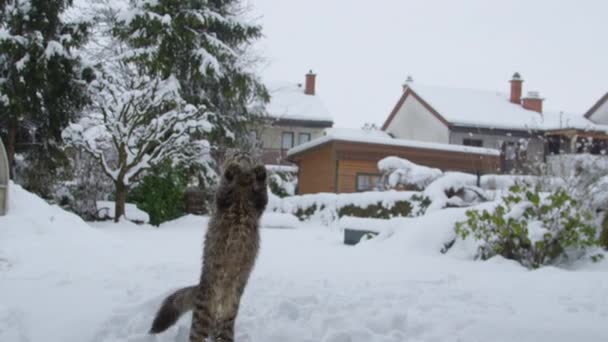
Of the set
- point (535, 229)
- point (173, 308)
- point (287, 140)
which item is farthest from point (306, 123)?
point (173, 308)

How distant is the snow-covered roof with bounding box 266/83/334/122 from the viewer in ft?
99.5

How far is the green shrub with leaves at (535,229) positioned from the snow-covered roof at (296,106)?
2181 cm

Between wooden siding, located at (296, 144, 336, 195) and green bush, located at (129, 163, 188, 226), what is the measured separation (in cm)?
759

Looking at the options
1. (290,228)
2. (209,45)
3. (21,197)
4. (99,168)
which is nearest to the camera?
(21,197)

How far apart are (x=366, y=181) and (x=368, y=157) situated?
1159 mm

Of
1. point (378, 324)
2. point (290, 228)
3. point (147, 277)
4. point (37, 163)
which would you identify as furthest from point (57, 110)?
point (378, 324)

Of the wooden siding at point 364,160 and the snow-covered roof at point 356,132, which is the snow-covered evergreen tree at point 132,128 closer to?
the wooden siding at point 364,160

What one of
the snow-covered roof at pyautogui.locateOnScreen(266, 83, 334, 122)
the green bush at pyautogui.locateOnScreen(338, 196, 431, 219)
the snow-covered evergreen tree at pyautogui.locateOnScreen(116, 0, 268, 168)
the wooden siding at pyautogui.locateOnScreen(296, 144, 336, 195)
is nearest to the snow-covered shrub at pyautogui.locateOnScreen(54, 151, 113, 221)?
the snow-covered evergreen tree at pyautogui.locateOnScreen(116, 0, 268, 168)

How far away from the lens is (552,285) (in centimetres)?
504

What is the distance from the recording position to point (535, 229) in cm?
674

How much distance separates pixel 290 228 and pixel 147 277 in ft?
29.8

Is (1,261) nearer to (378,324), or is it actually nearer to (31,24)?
(378,324)

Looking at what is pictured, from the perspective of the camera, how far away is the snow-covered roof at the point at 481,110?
27.0 m

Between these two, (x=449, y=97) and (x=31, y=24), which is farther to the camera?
(x=449, y=97)
